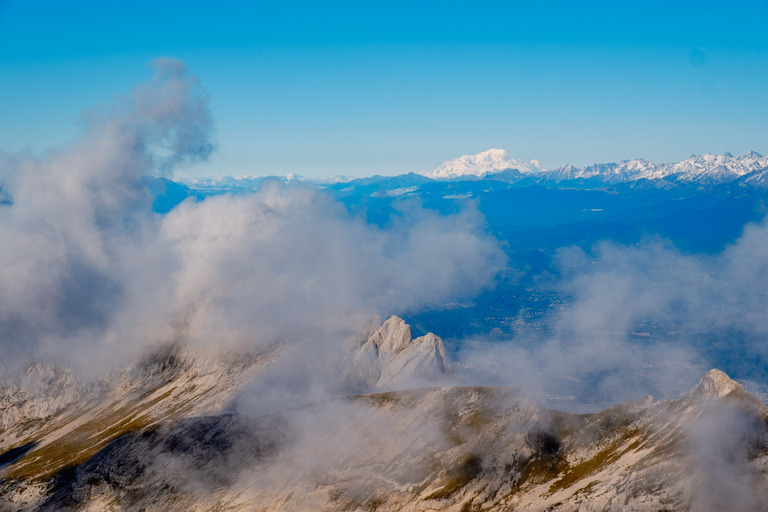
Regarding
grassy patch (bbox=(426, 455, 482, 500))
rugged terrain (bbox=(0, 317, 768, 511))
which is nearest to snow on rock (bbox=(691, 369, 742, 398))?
rugged terrain (bbox=(0, 317, 768, 511))

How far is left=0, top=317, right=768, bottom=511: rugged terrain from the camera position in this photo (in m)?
117

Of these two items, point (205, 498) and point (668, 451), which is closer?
point (668, 451)

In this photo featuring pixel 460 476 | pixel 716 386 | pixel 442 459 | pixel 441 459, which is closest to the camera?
pixel 716 386

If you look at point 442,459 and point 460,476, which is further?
point 442,459

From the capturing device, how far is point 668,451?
122 meters

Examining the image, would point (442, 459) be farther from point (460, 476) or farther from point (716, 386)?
point (716, 386)

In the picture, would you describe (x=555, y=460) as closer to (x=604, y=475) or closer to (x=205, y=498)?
(x=604, y=475)

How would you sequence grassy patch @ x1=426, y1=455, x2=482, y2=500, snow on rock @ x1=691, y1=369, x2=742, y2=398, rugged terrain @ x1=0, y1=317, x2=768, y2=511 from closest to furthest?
rugged terrain @ x1=0, y1=317, x2=768, y2=511
snow on rock @ x1=691, y1=369, x2=742, y2=398
grassy patch @ x1=426, y1=455, x2=482, y2=500

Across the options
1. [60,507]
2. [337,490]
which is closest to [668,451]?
[337,490]

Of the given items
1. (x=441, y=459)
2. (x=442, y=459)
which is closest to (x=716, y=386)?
(x=442, y=459)

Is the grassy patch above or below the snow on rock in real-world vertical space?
below

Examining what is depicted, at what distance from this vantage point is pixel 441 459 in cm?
15575

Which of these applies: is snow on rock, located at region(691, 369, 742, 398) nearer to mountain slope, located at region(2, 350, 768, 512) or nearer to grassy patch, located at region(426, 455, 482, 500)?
mountain slope, located at region(2, 350, 768, 512)

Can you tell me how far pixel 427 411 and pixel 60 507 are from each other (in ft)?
431
